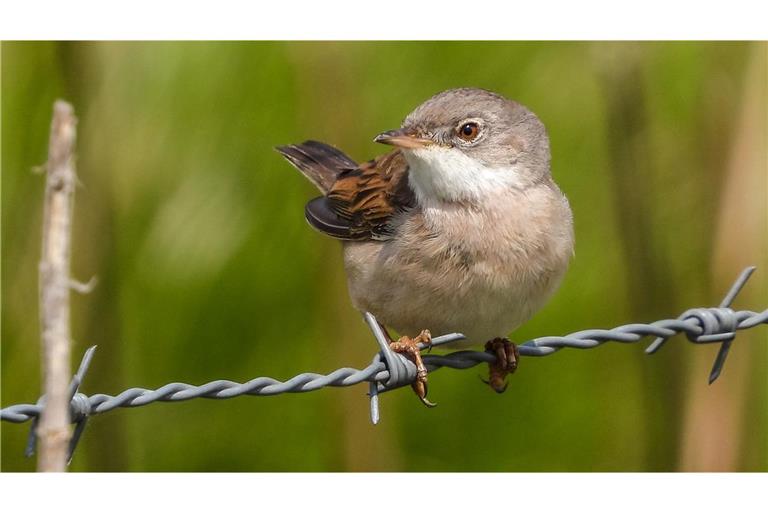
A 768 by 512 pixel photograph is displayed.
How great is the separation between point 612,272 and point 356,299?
6.01ft

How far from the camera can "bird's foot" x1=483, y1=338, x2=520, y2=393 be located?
15.8 feet

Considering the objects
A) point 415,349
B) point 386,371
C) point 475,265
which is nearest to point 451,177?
point 475,265

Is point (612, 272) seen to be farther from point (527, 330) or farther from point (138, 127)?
point (138, 127)

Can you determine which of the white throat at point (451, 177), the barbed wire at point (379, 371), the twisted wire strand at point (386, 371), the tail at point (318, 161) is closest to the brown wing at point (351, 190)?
the tail at point (318, 161)

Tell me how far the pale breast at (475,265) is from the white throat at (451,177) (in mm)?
62

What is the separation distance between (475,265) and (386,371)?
0.92 metres

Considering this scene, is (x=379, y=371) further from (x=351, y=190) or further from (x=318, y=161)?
(x=318, y=161)

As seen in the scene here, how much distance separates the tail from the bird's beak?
101 centimetres

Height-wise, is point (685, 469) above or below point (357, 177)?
below

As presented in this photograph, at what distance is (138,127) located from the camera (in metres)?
5.15

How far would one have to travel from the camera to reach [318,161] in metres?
5.62

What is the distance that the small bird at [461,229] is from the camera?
4406 mm

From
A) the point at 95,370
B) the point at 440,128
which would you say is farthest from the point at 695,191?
the point at 95,370

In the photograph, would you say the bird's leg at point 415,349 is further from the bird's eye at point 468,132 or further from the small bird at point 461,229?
the bird's eye at point 468,132
